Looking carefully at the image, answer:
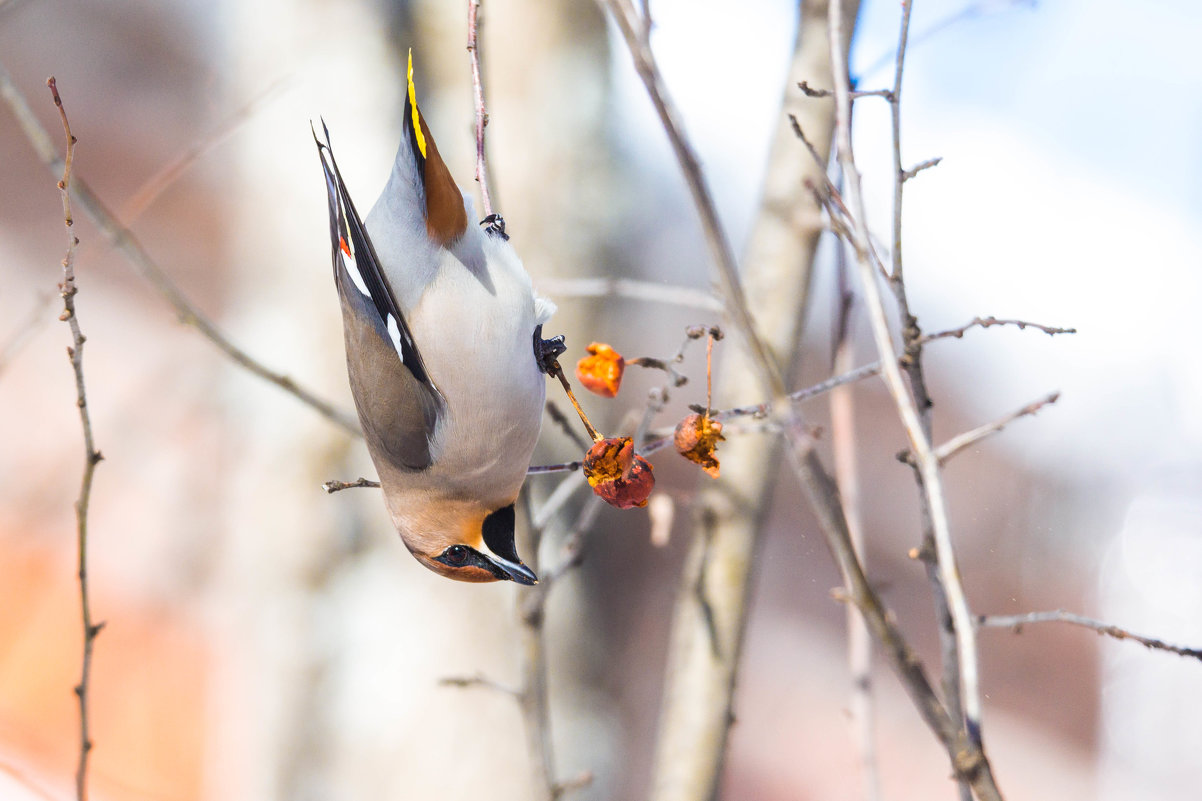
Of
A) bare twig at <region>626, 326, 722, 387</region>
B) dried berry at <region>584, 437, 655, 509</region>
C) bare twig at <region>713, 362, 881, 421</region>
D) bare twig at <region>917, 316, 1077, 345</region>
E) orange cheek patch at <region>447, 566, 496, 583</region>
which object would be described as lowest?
orange cheek patch at <region>447, 566, 496, 583</region>

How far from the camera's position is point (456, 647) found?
100 cm

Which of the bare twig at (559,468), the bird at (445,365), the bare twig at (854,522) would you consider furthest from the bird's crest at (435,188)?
the bare twig at (854,522)

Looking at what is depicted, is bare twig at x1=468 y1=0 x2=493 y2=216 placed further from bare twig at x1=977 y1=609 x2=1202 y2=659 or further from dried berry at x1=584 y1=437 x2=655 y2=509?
bare twig at x1=977 y1=609 x2=1202 y2=659

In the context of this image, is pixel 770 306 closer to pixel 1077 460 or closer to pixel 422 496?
pixel 422 496

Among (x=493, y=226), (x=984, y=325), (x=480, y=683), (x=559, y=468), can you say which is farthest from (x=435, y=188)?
(x=480, y=683)

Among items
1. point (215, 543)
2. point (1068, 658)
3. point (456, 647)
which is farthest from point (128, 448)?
point (1068, 658)

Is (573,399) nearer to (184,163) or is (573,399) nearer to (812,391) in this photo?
(812,391)

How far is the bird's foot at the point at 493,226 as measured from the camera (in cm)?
33

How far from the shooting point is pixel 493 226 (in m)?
0.34

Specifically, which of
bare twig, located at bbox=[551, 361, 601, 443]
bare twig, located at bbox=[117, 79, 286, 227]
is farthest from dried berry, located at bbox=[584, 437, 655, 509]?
bare twig, located at bbox=[117, 79, 286, 227]

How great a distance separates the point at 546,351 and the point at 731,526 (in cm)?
33

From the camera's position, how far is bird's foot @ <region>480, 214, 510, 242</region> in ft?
1.08

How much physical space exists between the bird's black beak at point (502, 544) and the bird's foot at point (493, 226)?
12cm

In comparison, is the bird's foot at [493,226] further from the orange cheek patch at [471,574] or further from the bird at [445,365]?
the orange cheek patch at [471,574]
